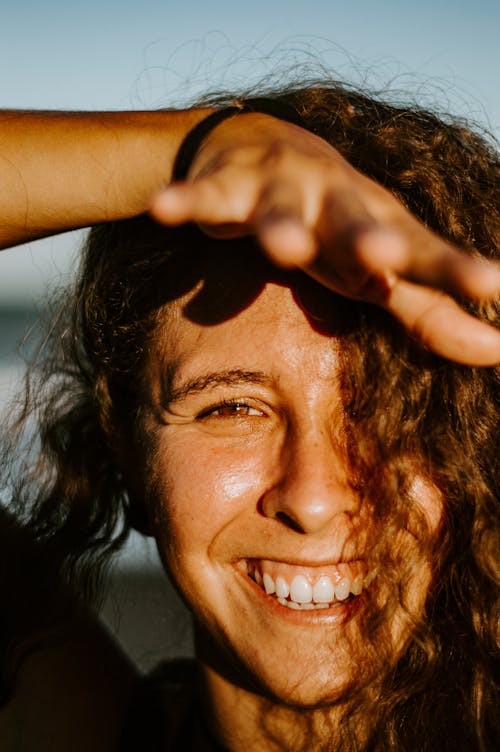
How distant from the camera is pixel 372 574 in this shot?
2389mm

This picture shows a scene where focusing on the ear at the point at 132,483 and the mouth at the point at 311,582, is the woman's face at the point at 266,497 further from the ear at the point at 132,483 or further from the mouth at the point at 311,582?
the ear at the point at 132,483

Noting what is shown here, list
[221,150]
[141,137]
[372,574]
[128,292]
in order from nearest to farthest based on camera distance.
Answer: [221,150]
[141,137]
[372,574]
[128,292]

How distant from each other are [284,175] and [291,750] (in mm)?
1809

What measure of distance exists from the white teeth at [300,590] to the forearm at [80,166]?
1.05m

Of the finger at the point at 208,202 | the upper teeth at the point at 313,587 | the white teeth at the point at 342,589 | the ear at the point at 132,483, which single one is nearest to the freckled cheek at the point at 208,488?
the upper teeth at the point at 313,587

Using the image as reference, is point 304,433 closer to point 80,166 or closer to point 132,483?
point 80,166

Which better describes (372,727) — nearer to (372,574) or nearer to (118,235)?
(372,574)

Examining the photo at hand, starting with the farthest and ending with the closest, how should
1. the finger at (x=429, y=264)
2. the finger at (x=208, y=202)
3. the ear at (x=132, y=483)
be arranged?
1. the ear at (x=132, y=483)
2. the finger at (x=208, y=202)
3. the finger at (x=429, y=264)

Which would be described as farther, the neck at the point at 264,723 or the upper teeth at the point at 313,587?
the neck at the point at 264,723

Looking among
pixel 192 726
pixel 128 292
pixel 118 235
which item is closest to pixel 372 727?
pixel 192 726

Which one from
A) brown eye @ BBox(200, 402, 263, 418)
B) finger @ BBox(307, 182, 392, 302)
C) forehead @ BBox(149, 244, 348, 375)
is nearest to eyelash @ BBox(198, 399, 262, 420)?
brown eye @ BBox(200, 402, 263, 418)

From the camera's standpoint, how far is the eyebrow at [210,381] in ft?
7.46

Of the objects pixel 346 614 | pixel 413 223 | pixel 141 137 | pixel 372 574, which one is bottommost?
pixel 346 614

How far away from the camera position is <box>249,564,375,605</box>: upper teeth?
94.1 inches
